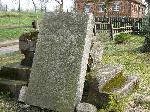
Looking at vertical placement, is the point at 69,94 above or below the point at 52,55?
below

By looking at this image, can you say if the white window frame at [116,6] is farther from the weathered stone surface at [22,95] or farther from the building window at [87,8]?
the weathered stone surface at [22,95]

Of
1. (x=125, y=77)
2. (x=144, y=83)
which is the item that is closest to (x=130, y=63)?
(x=144, y=83)

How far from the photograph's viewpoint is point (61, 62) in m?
6.32

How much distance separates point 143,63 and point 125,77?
14.5 ft

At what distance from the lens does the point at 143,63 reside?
38.3ft

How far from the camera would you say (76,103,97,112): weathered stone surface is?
19.1 feet

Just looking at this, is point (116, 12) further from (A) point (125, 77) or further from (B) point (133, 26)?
(A) point (125, 77)

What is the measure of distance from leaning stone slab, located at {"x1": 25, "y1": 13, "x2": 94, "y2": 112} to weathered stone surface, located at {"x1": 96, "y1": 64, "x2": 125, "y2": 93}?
0.37 meters

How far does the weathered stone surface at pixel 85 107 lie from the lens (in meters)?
5.81

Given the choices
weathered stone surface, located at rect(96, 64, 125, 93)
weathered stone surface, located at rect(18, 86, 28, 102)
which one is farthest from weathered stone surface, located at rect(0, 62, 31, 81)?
weathered stone surface, located at rect(96, 64, 125, 93)

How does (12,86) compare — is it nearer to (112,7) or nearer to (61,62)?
(61,62)

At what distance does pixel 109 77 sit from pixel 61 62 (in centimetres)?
103

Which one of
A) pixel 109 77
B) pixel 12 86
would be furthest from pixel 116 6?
pixel 109 77

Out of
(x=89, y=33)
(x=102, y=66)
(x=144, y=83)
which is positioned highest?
(x=89, y=33)
